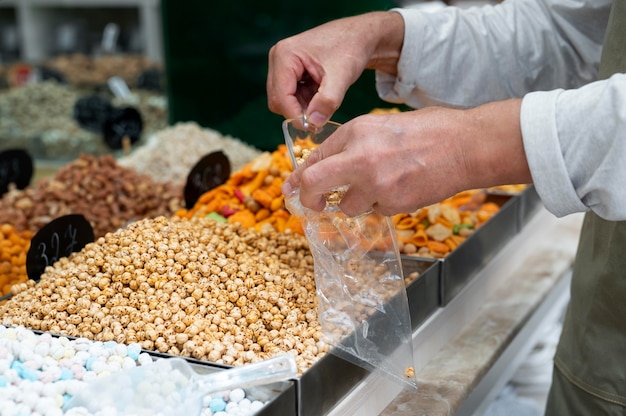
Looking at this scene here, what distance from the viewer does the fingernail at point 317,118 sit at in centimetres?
124

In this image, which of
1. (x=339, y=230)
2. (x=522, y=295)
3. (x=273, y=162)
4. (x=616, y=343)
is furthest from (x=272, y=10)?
(x=616, y=343)

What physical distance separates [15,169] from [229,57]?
93 cm

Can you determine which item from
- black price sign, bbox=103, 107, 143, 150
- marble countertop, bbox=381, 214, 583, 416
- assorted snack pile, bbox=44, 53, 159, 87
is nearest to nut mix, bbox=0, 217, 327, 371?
marble countertop, bbox=381, 214, 583, 416

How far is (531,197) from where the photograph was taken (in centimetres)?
196

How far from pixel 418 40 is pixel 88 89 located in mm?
2431

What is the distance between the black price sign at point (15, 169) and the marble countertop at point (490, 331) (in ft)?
4.31

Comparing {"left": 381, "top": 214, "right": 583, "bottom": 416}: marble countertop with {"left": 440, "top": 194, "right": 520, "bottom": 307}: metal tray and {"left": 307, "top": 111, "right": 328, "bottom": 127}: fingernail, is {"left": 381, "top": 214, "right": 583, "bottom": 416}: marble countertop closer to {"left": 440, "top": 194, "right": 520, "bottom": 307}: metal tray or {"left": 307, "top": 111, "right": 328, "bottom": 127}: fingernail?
{"left": 440, "top": 194, "right": 520, "bottom": 307}: metal tray

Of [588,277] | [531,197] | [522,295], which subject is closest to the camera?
[588,277]

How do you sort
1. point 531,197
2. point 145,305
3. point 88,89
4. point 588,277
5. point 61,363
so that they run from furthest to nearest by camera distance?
point 88,89
point 531,197
point 588,277
point 145,305
point 61,363

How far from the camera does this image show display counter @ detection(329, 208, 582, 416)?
3.90 ft

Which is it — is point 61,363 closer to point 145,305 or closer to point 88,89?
point 145,305

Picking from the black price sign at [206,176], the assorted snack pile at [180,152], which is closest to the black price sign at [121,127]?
the assorted snack pile at [180,152]

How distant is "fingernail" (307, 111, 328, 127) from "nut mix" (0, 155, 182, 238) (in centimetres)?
71

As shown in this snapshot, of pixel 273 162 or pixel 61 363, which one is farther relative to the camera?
pixel 273 162
